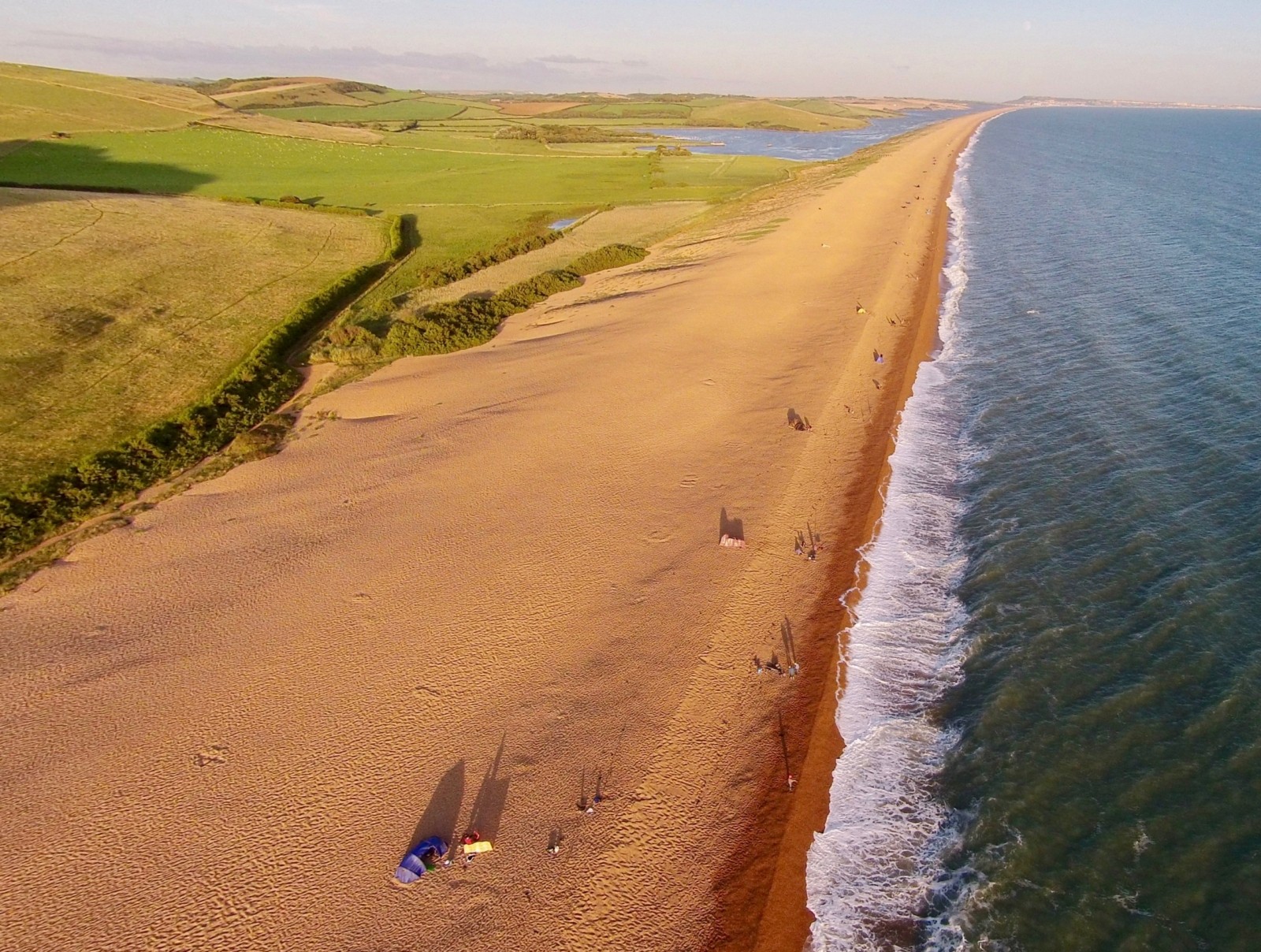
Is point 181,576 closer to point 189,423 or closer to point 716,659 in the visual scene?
point 189,423

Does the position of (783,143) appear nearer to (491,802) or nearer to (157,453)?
(157,453)

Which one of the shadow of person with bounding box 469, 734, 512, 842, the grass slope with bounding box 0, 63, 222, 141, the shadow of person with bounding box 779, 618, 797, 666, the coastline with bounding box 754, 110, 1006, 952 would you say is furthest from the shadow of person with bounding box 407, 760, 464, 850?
the grass slope with bounding box 0, 63, 222, 141

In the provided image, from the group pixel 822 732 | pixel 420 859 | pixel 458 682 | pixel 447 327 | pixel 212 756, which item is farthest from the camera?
pixel 447 327

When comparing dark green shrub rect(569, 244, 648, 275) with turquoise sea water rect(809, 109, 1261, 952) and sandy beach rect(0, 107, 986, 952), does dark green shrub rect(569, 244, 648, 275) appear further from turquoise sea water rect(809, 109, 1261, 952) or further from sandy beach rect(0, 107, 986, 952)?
turquoise sea water rect(809, 109, 1261, 952)

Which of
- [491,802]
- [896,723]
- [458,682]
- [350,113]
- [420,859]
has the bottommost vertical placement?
[420,859]

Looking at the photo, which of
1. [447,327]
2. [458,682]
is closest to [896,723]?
[458,682]

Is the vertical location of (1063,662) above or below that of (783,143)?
below

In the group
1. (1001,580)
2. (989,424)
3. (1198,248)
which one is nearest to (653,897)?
(1001,580)

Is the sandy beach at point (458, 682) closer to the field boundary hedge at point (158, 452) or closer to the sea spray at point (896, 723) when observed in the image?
the sea spray at point (896, 723)
